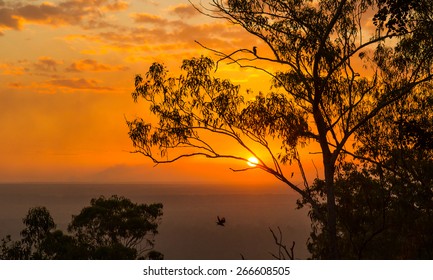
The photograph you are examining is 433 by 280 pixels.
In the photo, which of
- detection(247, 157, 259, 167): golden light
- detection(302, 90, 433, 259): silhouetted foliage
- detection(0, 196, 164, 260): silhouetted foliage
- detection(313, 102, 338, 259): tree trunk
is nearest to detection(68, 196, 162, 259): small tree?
detection(0, 196, 164, 260): silhouetted foliage

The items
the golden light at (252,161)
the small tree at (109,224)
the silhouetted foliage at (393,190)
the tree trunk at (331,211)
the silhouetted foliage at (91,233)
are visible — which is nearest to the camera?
the tree trunk at (331,211)

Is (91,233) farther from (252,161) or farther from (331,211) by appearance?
(331,211)

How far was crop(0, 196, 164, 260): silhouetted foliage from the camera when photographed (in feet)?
91.7

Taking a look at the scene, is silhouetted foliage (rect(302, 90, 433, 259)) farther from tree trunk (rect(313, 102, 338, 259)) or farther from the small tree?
the small tree

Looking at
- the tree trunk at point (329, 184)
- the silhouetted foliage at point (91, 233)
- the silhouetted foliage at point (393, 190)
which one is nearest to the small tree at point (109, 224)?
the silhouetted foliage at point (91, 233)

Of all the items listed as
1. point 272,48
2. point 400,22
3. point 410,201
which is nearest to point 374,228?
point 410,201

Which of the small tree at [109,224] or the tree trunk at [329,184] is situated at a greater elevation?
the small tree at [109,224]

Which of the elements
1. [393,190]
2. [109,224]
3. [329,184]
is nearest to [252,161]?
[329,184]

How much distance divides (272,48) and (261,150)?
2.65m

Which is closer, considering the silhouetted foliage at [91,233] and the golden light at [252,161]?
the golden light at [252,161]

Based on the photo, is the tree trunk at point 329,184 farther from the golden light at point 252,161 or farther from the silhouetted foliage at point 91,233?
the silhouetted foliage at point 91,233

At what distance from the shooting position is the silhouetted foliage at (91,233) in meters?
27.9

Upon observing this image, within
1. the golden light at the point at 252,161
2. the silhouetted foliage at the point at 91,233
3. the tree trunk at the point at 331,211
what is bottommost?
the tree trunk at the point at 331,211

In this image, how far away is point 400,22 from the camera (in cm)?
1373
